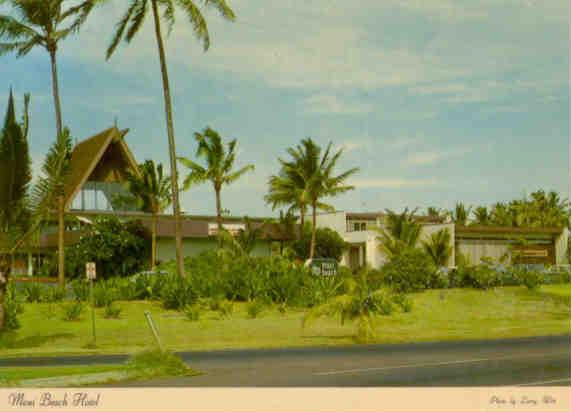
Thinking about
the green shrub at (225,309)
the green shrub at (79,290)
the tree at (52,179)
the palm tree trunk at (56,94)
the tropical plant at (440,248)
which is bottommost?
the green shrub at (225,309)

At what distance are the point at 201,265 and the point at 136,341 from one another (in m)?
11.6

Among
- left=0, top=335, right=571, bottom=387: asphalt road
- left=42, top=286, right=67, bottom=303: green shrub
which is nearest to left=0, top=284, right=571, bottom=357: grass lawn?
left=42, top=286, right=67, bottom=303: green shrub

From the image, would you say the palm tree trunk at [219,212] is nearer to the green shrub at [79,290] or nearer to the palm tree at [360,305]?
the green shrub at [79,290]

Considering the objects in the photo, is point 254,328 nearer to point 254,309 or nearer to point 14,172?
point 254,309

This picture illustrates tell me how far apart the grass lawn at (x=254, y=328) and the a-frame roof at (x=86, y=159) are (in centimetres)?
352

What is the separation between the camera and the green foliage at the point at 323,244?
40766 millimetres

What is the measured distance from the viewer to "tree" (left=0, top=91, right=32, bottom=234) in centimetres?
1294

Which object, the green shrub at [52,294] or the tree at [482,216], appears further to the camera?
the tree at [482,216]

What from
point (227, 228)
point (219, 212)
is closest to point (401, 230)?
point (227, 228)

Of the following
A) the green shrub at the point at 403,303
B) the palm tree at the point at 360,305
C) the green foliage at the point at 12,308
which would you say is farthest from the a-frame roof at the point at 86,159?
the green shrub at the point at 403,303

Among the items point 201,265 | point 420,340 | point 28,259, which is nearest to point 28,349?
point 28,259

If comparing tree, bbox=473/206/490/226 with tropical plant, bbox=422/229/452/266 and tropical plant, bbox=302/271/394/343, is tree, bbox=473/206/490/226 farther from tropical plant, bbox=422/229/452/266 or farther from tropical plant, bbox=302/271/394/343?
tropical plant, bbox=302/271/394/343

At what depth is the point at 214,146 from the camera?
32844 millimetres

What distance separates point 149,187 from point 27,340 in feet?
27.5
